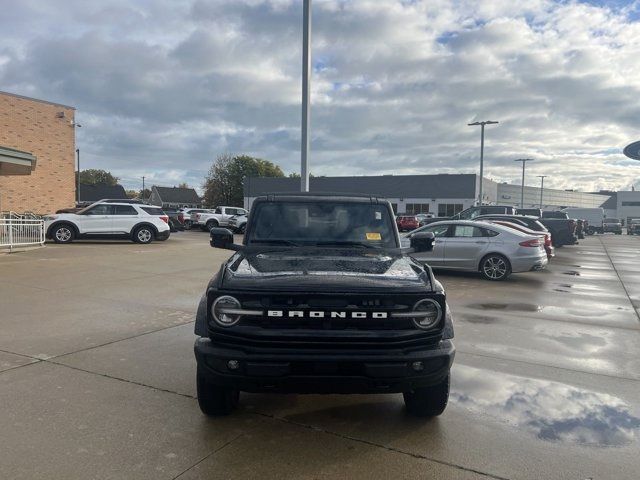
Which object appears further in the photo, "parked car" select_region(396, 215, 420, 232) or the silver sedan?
"parked car" select_region(396, 215, 420, 232)

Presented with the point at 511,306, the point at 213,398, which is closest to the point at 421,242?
the point at 213,398

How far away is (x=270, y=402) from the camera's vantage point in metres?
4.31

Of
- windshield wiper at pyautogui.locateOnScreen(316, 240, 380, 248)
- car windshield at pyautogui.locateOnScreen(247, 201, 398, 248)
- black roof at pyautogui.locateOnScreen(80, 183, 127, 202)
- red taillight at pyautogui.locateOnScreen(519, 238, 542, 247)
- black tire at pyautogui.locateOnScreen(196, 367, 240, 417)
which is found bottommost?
black tire at pyautogui.locateOnScreen(196, 367, 240, 417)

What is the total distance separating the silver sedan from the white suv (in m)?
12.2

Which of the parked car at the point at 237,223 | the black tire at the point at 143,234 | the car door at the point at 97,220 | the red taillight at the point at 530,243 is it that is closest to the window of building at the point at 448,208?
the parked car at the point at 237,223

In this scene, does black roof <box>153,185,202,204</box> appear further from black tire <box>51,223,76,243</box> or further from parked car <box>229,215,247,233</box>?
black tire <box>51,223,76,243</box>

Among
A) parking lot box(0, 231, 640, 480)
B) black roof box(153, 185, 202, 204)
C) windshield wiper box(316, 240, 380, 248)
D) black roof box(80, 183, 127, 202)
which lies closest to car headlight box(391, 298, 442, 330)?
parking lot box(0, 231, 640, 480)

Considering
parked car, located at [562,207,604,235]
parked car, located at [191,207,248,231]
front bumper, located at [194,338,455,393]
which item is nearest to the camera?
front bumper, located at [194,338,455,393]

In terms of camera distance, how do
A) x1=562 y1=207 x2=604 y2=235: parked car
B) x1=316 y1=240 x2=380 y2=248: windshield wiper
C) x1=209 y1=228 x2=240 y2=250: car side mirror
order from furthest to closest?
x1=562 y1=207 x2=604 y2=235: parked car, x1=209 y1=228 x2=240 y2=250: car side mirror, x1=316 y1=240 x2=380 y2=248: windshield wiper

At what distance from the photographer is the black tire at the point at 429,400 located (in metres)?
3.82

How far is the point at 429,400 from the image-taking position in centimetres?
388

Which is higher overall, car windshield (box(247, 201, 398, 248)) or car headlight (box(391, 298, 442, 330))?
car windshield (box(247, 201, 398, 248))

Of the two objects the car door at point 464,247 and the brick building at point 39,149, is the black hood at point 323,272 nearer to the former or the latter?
the car door at point 464,247

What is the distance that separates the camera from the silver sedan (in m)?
11.8
